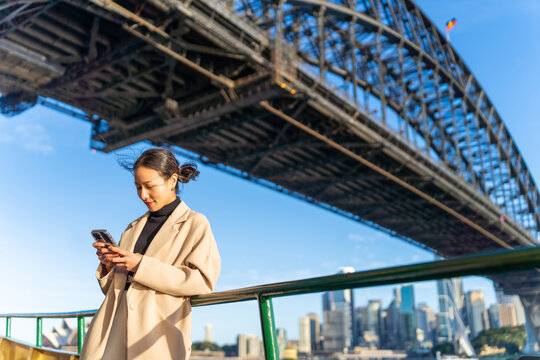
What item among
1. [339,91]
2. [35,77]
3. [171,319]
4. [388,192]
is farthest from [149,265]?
[388,192]

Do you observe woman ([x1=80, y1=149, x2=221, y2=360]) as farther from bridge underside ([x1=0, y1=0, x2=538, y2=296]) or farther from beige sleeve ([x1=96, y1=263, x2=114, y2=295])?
bridge underside ([x1=0, y1=0, x2=538, y2=296])

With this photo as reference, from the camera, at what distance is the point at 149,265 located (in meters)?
2.19

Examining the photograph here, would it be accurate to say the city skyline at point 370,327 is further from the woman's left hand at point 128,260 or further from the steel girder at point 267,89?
the steel girder at point 267,89

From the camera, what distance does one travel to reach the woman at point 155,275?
2.18 m

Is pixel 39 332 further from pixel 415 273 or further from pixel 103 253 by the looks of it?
pixel 415 273

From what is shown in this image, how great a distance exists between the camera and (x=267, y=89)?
2036 centimetres

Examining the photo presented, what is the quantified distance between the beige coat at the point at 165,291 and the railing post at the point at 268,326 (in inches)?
9.6

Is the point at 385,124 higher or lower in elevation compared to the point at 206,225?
higher

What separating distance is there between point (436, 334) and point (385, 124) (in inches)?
1010

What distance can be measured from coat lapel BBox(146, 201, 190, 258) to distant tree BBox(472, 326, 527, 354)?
4.32ft

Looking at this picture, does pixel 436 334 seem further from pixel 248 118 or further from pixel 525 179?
pixel 525 179

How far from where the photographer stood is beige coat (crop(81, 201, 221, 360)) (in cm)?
217

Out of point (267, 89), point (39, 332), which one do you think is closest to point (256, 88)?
point (267, 89)

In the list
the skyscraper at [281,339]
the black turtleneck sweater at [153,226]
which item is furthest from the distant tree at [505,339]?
the black turtleneck sweater at [153,226]
